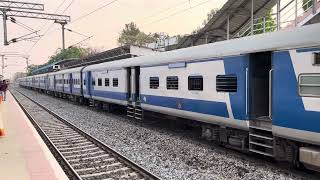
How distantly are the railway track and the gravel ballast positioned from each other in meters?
0.45

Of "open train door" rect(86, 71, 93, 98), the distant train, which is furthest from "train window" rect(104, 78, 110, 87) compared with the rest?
the distant train

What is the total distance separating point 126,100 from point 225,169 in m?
11.7

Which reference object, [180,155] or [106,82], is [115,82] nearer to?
[106,82]

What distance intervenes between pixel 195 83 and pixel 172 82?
1.95 meters

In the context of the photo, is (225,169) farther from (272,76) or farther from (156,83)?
(156,83)

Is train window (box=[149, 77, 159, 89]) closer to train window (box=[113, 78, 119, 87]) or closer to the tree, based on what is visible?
train window (box=[113, 78, 119, 87])

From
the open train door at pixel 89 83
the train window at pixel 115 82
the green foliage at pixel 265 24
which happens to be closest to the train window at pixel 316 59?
→ the green foliage at pixel 265 24

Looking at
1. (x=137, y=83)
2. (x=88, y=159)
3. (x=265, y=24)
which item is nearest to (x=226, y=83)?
(x=88, y=159)

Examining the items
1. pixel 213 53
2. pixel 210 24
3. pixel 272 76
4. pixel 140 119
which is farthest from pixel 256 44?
pixel 210 24

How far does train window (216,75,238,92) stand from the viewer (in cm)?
1168

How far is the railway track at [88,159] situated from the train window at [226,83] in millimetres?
3363

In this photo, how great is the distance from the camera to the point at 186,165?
36.6 feet

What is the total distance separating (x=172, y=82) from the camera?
1577cm

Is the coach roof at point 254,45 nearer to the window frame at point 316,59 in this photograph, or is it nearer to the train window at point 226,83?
the window frame at point 316,59
